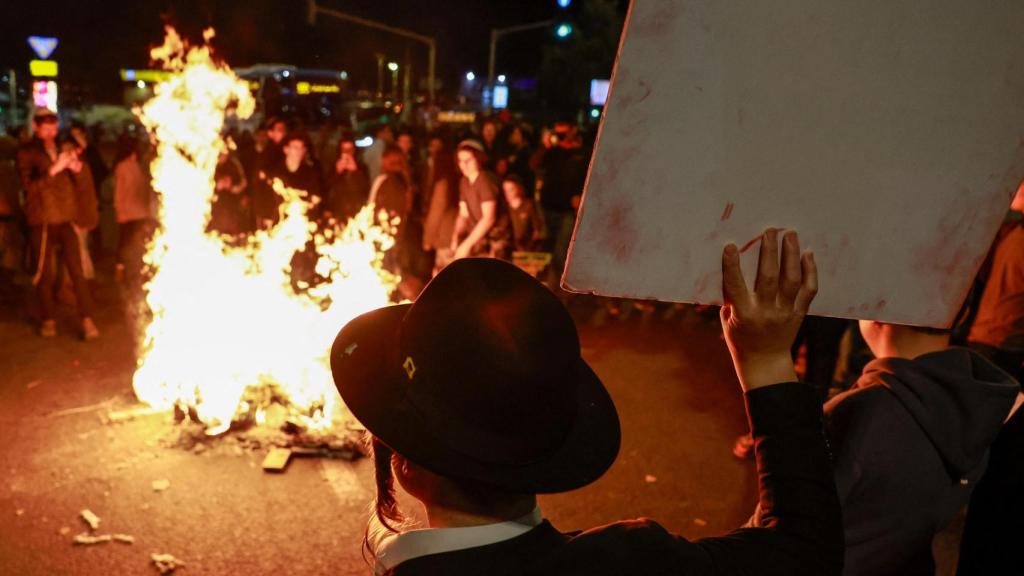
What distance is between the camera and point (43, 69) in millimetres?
15359

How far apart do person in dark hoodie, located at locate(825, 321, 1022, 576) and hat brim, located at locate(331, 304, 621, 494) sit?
1.13 meters

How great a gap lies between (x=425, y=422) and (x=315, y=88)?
27.7 metres

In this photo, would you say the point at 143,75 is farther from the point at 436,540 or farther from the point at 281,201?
the point at 436,540

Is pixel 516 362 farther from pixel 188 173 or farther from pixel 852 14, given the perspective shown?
pixel 188 173

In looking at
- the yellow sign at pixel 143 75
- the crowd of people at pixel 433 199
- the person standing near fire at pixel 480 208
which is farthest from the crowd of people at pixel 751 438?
the yellow sign at pixel 143 75

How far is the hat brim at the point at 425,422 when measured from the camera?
130 cm

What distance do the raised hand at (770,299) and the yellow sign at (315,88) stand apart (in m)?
26.5

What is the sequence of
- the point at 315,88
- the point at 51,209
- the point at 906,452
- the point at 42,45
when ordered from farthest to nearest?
1. the point at 315,88
2. the point at 42,45
3. the point at 51,209
4. the point at 906,452

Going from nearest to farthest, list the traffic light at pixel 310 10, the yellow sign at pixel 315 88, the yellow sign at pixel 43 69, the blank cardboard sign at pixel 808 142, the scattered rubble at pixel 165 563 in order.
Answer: the blank cardboard sign at pixel 808 142
the scattered rubble at pixel 165 563
the yellow sign at pixel 43 69
the traffic light at pixel 310 10
the yellow sign at pixel 315 88

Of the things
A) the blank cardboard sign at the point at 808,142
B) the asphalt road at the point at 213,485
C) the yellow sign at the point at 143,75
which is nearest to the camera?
the blank cardboard sign at the point at 808,142

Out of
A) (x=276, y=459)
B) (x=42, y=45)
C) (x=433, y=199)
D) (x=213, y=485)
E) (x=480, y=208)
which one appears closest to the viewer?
(x=213, y=485)

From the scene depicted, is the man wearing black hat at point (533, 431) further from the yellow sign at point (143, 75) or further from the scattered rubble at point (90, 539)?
the yellow sign at point (143, 75)

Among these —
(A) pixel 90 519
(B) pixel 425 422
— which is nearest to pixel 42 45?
(A) pixel 90 519

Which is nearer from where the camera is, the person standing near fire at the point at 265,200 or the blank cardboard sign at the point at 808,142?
the blank cardboard sign at the point at 808,142
